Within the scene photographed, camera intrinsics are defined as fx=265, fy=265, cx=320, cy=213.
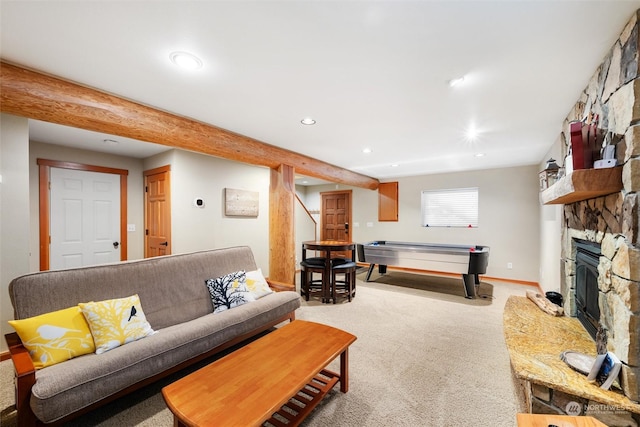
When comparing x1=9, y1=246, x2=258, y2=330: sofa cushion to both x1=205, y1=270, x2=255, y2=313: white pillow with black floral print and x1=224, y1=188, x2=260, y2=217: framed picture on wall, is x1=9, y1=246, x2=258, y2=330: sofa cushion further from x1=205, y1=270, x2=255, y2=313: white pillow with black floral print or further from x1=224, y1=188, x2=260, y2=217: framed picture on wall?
x1=224, y1=188, x2=260, y2=217: framed picture on wall

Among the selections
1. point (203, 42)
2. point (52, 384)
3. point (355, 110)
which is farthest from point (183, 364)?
point (355, 110)

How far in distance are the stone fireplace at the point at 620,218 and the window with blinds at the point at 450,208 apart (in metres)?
3.86

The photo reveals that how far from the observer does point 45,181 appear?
11.9 ft

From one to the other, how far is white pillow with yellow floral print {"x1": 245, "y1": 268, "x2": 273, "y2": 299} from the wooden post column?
0.89 metres

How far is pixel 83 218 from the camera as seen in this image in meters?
3.96

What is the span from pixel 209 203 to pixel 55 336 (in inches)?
116

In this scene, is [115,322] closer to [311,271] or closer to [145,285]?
[145,285]

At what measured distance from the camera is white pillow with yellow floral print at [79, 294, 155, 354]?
1.81m

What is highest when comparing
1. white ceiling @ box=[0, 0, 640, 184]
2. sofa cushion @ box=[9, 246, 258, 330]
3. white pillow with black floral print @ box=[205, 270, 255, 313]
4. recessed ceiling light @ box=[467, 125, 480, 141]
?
white ceiling @ box=[0, 0, 640, 184]

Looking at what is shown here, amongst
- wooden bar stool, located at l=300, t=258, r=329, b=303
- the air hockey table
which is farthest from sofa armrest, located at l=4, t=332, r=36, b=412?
the air hockey table

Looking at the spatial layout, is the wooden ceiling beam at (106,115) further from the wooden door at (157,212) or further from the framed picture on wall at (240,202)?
the wooden door at (157,212)

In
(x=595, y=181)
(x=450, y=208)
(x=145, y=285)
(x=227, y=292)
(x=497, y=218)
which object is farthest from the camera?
(x=450, y=208)

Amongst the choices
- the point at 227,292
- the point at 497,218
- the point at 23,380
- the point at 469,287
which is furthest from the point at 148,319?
the point at 497,218

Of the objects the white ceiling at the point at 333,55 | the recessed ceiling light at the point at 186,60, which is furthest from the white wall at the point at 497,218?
the recessed ceiling light at the point at 186,60
